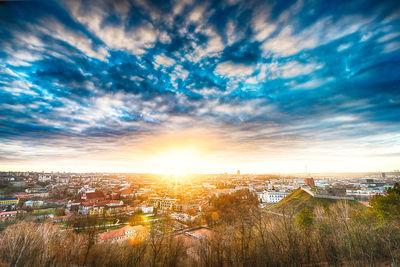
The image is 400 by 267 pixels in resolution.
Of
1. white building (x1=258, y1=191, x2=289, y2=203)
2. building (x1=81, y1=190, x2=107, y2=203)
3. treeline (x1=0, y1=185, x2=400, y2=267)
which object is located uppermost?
treeline (x1=0, y1=185, x2=400, y2=267)

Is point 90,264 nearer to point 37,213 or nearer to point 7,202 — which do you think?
point 37,213

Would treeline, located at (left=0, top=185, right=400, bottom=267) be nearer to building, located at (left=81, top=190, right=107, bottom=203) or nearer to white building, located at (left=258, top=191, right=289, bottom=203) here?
building, located at (left=81, top=190, right=107, bottom=203)

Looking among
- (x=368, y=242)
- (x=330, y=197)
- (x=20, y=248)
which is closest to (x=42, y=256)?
(x=20, y=248)

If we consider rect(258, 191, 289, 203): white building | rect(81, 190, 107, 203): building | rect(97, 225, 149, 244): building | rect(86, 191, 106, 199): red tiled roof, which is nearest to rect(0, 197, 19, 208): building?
rect(81, 190, 107, 203): building

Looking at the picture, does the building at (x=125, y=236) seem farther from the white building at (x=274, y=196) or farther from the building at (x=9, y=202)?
the white building at (x=274, y=196)

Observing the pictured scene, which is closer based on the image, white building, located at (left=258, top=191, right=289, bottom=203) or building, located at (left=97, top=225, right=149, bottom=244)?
building, located at (left=97, top=225, right=149, bottom=244)

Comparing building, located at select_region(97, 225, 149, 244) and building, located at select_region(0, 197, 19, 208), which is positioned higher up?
building, located at select_region(0, 197, 19, 208)

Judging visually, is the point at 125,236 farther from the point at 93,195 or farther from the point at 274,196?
the point at 274,196

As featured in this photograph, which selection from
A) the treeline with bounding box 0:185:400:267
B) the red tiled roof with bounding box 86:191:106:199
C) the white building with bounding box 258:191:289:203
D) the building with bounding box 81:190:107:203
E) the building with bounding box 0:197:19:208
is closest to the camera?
the treeline with bounding box 0:185:400:267

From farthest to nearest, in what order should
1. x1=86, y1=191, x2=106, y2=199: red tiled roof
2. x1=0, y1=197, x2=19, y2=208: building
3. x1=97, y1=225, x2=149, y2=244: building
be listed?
x1=86, y1=191, x2=106, y2=199: red tiled roof → x1=0, y1=197, x2=19, y2=208: building → x1=97, y1=225, x2=149, y2=244: building

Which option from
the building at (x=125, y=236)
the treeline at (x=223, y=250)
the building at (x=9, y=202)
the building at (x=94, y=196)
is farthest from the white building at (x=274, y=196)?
the building at (x=9, y=202)

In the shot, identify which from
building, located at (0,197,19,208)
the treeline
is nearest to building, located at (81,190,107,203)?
building, located at (0,197,19,208)
